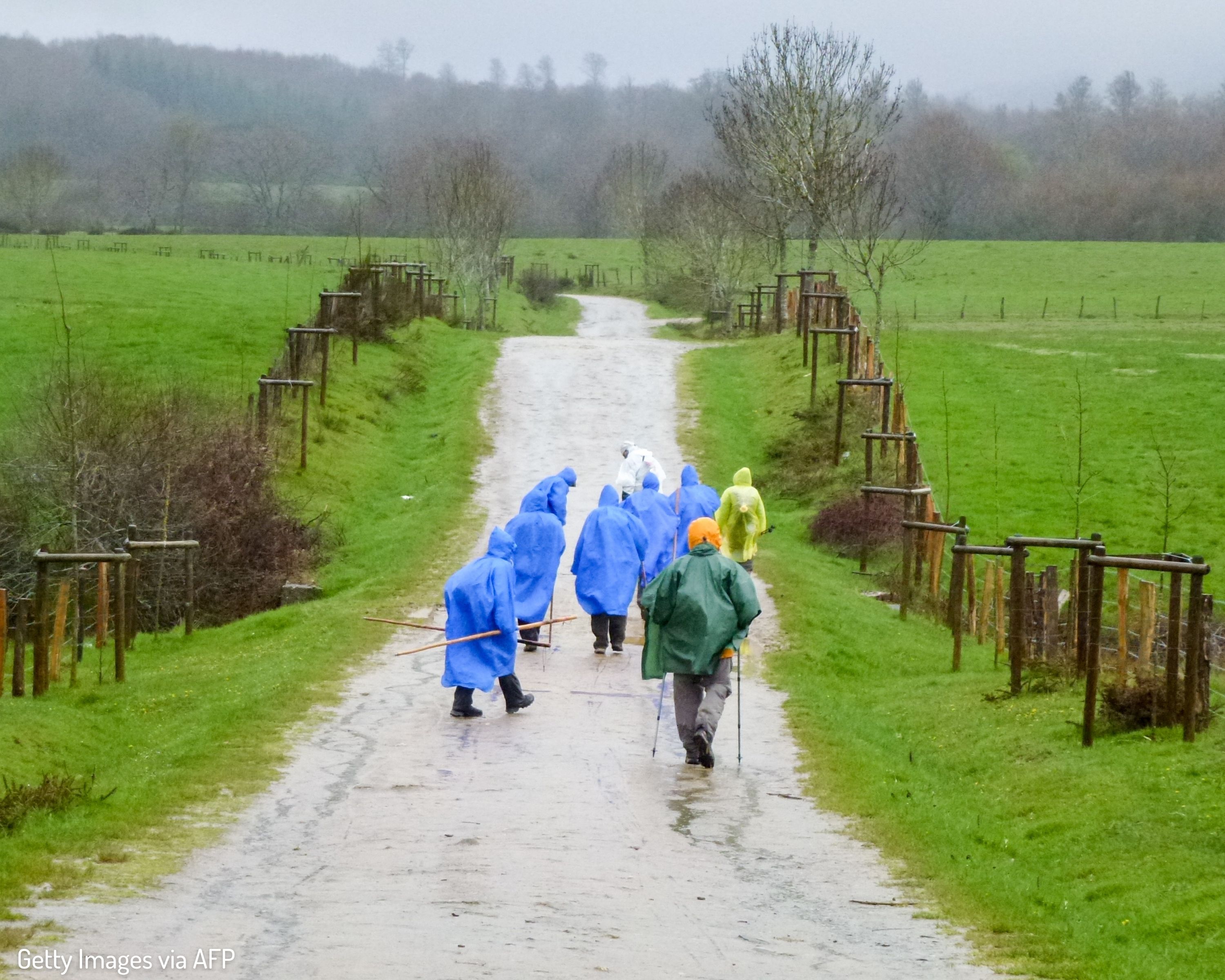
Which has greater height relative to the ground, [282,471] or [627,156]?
[627,156]

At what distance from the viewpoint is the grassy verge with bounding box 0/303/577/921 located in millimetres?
9203

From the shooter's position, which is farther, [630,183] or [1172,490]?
[630,183]

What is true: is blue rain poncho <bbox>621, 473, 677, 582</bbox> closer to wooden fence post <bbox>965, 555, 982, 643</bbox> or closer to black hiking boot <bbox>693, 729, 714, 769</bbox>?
wooden fence post <bbox>965, 555, 982, 643</bbox>

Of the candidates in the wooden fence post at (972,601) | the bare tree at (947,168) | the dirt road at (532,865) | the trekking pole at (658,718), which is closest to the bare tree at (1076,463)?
the wooden fence post at (972,601)

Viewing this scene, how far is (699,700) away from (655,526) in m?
6.25

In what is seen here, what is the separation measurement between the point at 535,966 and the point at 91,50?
200455 mm

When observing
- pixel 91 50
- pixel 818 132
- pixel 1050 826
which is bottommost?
pixel 1050 826

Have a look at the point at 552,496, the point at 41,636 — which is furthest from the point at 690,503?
the point at 41,636

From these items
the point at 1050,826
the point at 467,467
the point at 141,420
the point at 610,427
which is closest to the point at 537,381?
the point at 610,427

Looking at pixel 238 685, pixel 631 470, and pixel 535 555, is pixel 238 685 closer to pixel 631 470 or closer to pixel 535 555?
pixel 535 555

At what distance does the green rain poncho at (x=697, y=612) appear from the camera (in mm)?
11148

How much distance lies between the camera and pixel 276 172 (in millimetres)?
128875

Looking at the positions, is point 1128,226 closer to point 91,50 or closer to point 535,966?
point 535,966

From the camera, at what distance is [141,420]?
79.4ft
